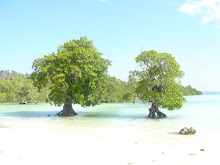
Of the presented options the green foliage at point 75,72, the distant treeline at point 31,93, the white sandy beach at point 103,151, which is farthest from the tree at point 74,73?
the distant treeline at point 31,93

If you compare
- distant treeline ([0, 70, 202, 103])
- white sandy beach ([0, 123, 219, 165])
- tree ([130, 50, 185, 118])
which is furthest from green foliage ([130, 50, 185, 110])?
distant treeline ([0, 70, 202, 103])

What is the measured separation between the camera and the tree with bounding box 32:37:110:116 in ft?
101

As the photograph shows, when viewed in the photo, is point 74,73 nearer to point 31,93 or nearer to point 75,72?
point 75,72

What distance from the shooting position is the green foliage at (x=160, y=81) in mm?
28047

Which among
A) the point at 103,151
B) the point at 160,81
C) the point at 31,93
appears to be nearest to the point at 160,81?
the point at 160,81

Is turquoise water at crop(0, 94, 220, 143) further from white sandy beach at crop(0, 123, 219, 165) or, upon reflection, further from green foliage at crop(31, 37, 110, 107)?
green foliage at crop(31, 37, 110, 107)

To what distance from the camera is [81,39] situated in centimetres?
3362

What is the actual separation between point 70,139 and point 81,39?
20.2 meters

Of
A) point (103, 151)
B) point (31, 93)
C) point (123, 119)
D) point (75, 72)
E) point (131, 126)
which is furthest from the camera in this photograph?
point (31, 93)

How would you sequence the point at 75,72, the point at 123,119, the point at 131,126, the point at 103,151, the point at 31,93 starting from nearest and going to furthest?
the point at 103,151 < the point at 131,126 < the point at 123,119 < the point at 75,72 < the point at 31,93

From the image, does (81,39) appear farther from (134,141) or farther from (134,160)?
(134,160)

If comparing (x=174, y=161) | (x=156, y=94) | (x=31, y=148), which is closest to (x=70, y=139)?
(x=31, y=148)

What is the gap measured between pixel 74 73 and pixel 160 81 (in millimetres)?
10780

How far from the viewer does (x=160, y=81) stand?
93.7 feet
